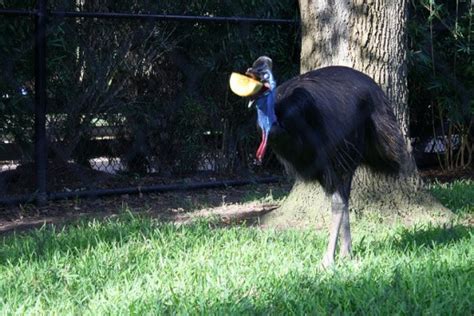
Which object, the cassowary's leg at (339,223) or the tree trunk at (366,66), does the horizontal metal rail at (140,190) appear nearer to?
the tree trunk at (366,66)

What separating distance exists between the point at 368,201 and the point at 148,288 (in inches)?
92.4

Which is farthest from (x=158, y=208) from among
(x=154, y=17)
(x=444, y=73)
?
(x=444, y=73)

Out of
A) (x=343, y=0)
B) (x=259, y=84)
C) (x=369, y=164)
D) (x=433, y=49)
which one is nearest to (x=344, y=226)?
(x=369, y=164)

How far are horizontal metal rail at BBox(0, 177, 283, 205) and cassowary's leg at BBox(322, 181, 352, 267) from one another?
10.5 ft

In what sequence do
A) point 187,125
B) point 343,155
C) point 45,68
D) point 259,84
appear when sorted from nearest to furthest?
point 259,84, point 343,155, point 45,68, point 187,125

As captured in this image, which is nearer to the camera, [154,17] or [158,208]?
[158,208]

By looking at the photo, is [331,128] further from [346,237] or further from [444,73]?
[444,73]

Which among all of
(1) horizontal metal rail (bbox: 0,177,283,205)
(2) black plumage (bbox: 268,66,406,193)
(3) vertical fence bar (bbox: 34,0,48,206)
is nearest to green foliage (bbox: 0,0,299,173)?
(3) vertical fence bar (bbox: 34,0,48,206)

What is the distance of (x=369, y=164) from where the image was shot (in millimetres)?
4227

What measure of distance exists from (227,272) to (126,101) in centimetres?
376

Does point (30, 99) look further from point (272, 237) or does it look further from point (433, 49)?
point (433, 49)

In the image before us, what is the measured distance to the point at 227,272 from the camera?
3.74 m

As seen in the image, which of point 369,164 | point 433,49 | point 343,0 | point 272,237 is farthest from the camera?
point 433,49

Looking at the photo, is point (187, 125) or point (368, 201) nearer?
point (368, 201)
